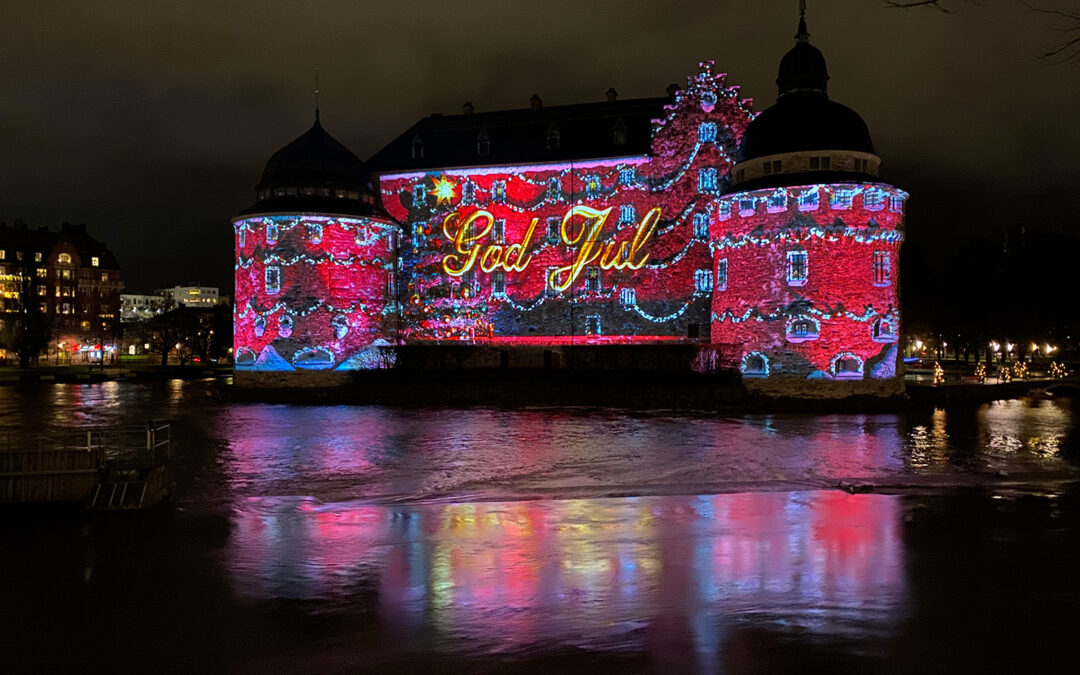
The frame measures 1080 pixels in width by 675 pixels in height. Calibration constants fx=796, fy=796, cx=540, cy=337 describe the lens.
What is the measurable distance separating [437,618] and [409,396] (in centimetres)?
3320

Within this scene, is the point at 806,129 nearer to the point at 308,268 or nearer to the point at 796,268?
the point at 796,268

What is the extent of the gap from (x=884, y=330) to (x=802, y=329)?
3.89 m

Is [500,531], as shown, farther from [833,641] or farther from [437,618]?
[833,641]

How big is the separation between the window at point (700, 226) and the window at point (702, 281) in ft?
6.81

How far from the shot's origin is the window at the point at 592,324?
47219 millimetres

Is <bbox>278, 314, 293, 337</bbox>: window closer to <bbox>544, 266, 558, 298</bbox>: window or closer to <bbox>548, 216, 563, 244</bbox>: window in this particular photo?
<bbox>544, 266, 558, 298</bbox>: window

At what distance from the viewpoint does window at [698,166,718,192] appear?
150ft

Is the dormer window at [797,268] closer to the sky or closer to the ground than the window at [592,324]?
closer to the sky

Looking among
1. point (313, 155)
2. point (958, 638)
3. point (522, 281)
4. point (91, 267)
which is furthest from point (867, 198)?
point (91, 267)

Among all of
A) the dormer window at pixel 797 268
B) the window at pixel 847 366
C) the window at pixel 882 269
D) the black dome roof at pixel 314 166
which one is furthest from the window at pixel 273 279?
the window at pixel 882 269

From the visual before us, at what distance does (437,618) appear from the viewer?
8758 millimetres

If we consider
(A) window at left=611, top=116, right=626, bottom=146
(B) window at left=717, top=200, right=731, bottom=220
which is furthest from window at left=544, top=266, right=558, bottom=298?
(B) window at left=717, top=200, right=731, bottom=220

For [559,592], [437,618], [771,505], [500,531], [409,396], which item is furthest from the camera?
[409,396]

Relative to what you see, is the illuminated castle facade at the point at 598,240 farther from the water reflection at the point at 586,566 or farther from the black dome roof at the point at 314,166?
the water reflection at the point at 586,566
